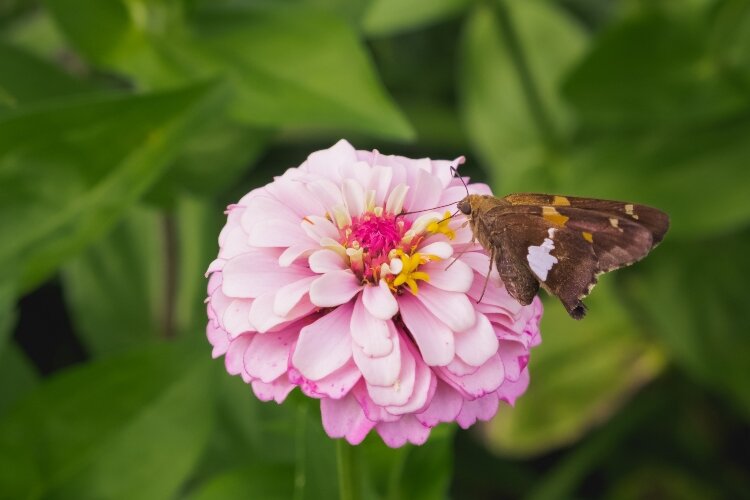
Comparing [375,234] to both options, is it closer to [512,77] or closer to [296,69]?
[296,69]

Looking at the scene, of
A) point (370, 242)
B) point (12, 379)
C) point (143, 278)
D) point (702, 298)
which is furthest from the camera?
point (702, 298)

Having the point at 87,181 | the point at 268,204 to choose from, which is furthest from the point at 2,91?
the point at 268,204

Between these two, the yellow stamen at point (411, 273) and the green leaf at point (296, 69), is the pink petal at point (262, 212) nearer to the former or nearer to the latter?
the yellow stamen at point (411, 273)

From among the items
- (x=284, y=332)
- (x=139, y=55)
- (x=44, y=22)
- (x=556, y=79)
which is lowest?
(x=284, y=332)

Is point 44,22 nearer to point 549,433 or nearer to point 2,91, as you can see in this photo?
point 2,91

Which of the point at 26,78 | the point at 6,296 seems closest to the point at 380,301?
the point at 6,296

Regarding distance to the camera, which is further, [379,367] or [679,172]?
[679,172]
